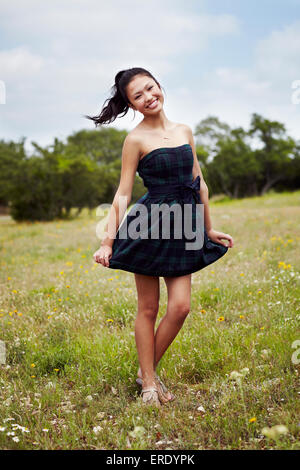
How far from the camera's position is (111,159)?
40.2 metres

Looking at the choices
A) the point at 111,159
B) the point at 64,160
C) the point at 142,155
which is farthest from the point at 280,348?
the point at 111,159

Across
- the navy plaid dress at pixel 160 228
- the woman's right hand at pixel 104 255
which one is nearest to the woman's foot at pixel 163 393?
the navy plaid dress at pixel 160 228

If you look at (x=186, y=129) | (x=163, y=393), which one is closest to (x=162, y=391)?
(x=163, y=393)

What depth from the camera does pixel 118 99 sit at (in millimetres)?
3248

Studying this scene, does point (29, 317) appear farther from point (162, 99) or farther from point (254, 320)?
point (162, 99)

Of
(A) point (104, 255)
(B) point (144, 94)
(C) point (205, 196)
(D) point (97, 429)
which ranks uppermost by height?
(B) point (144, 94)

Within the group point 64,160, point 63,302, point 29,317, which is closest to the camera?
point 29,317

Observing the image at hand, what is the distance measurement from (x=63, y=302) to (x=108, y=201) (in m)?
23.9

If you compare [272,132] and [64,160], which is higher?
Result: [272,132]

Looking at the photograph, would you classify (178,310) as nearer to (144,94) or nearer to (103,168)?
(144,94)

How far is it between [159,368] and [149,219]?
4.39 feet

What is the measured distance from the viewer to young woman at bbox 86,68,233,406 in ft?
9.80

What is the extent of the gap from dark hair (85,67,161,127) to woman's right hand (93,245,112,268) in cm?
105

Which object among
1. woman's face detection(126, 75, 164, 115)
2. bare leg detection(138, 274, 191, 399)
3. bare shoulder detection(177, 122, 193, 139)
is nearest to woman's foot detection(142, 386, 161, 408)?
bare leg detection(138, 274, 191, 399)
